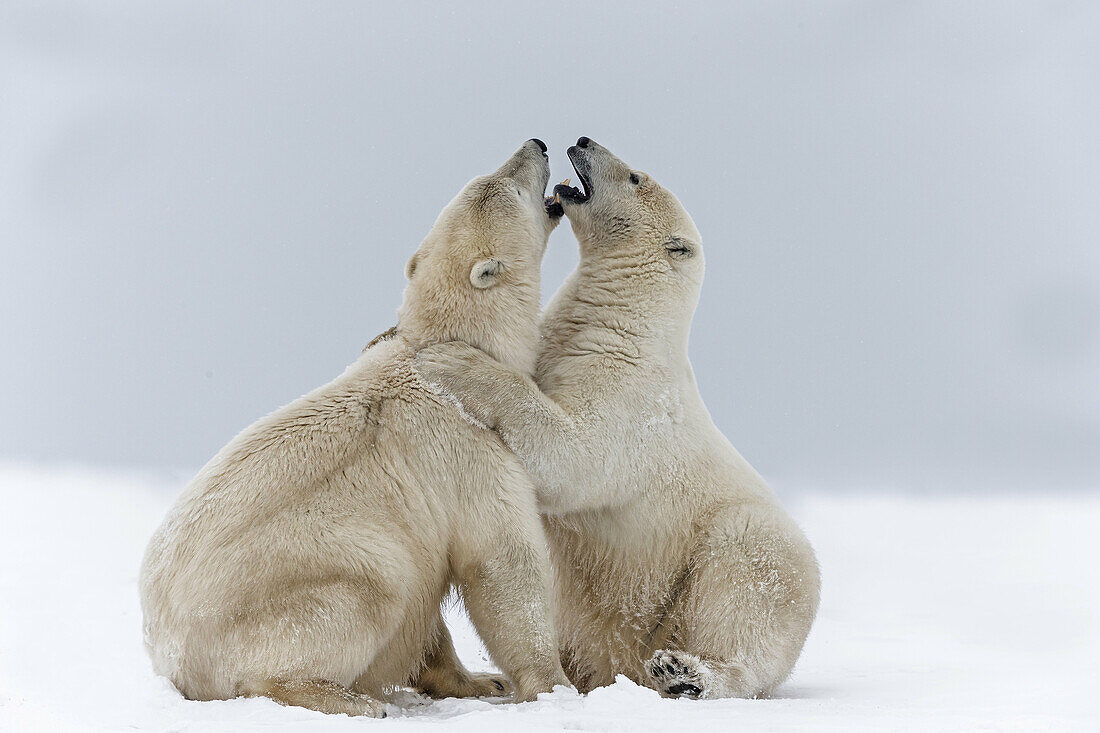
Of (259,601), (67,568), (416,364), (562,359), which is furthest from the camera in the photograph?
(67,568)

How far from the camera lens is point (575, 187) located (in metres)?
6.30


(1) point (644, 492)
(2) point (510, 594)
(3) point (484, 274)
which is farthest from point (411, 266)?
(2) point (510, 594)

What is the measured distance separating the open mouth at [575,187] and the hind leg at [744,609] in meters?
2.10

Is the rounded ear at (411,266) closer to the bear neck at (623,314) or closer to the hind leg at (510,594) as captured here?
the bear neck at (623,314)

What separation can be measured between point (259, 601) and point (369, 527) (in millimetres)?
556

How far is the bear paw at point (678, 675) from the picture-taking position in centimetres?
497

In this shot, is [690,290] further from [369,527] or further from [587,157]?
[369,527]

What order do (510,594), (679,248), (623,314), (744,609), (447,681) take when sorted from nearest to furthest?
1. (510,594)
2. (744,609)
3. (447,681)
4. (623,314)
5. (679,248)

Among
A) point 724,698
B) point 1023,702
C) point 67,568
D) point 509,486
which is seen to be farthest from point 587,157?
point 67,568

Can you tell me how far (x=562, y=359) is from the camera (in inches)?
226

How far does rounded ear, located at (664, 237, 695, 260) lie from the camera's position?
19.7 feet

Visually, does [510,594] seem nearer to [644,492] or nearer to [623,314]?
[644,492]

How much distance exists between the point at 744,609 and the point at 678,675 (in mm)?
548

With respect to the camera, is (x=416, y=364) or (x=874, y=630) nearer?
(x=416, y=364)
